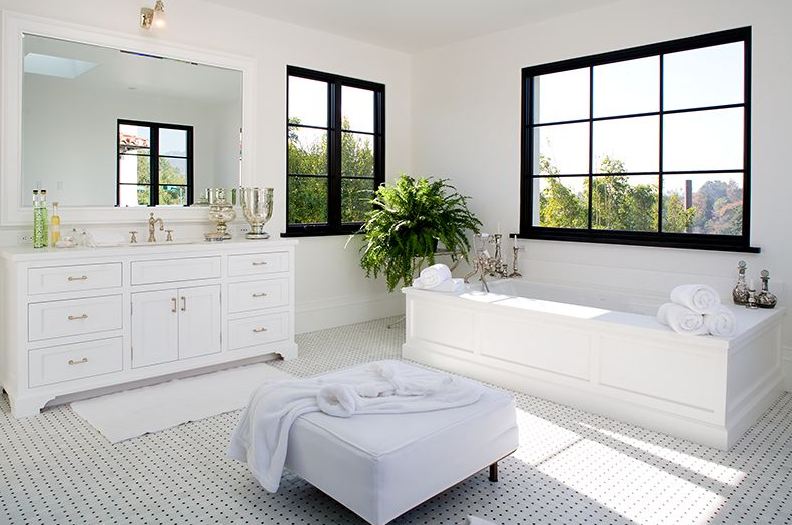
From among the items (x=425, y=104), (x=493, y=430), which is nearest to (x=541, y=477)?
(x=493, y=430)

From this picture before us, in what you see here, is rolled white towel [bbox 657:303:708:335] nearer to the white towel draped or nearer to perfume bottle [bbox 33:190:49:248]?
the white towel draped

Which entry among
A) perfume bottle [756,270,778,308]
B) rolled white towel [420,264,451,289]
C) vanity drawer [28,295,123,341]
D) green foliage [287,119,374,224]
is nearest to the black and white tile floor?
vanity drawer [28,295,123,341]

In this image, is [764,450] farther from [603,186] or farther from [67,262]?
[67,262]

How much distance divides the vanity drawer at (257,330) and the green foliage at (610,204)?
2.23 meters

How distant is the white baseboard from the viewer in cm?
525

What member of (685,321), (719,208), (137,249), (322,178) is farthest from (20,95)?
(719,208)

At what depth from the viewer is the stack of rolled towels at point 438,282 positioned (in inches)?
167

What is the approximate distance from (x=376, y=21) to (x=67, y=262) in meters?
2.92

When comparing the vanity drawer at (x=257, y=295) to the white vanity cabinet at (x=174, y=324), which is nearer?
the white vanity cabinet at (x=174, y=324)

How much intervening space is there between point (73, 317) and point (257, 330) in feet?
3.89

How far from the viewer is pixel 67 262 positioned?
11.0ft

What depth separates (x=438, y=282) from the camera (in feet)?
13.9

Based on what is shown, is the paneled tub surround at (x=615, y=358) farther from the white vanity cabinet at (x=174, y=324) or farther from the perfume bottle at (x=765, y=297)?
the white vanity cabinet at (x=174, y=324)

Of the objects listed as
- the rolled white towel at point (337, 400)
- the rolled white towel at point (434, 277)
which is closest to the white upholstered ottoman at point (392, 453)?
the rolled white towel at point (337, 400)
